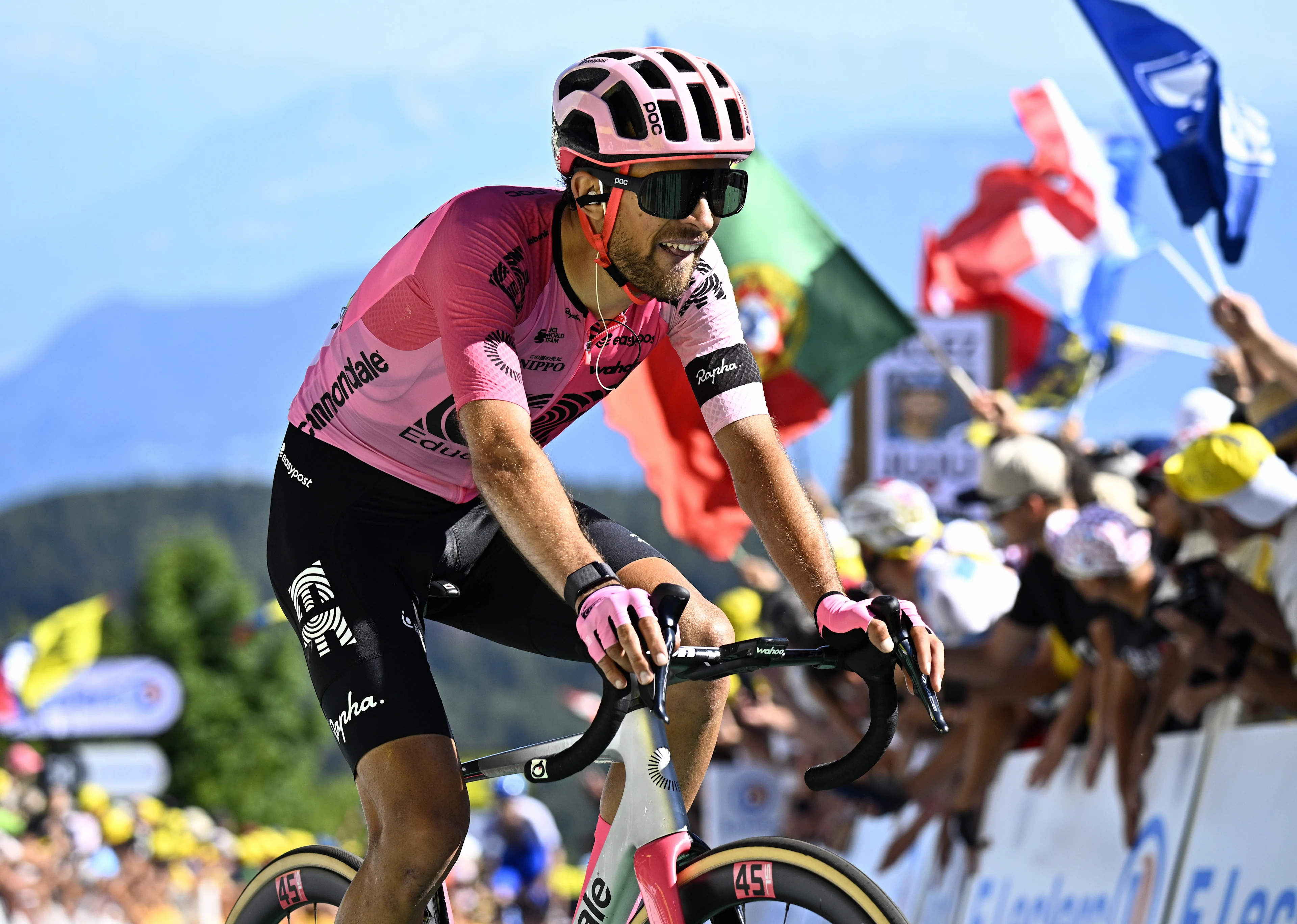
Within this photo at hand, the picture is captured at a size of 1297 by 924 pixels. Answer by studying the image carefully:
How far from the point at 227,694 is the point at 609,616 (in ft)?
213

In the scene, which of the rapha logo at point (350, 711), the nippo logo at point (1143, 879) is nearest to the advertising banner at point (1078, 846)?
the nippo logo at point (1143, 879)

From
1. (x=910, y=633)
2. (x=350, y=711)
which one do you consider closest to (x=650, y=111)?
(x=910, y=633)

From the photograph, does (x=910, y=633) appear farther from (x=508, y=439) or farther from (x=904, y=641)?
(x=508, y=439)

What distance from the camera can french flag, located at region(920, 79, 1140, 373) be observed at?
10.8m

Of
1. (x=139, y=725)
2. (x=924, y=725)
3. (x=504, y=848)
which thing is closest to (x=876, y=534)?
(x=924, y=725)

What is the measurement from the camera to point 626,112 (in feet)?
11.6

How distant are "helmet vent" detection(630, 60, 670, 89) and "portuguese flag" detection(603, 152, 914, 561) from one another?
22.1 ft

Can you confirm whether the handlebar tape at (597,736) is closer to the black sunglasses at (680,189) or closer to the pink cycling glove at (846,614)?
the pink cycling glove at (846,614)

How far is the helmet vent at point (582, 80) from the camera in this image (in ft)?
11.9

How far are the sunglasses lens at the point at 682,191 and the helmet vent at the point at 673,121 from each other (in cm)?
7

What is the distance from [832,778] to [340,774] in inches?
3896

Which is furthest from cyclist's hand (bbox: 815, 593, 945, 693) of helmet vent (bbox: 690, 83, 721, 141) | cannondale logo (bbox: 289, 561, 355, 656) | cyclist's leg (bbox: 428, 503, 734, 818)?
cannondale logo (bbox: 289, 561, 355, 656)

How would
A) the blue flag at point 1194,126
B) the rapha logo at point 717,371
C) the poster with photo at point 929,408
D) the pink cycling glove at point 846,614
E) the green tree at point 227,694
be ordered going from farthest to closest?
the green tree at point 227,694, the poster with photo at point 929,408, the blue flag at point 1194,126, the rapha logo at point 717,371, the pink cycling glove at point 846,614

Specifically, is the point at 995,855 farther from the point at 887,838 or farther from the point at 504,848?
the point at 504,848
